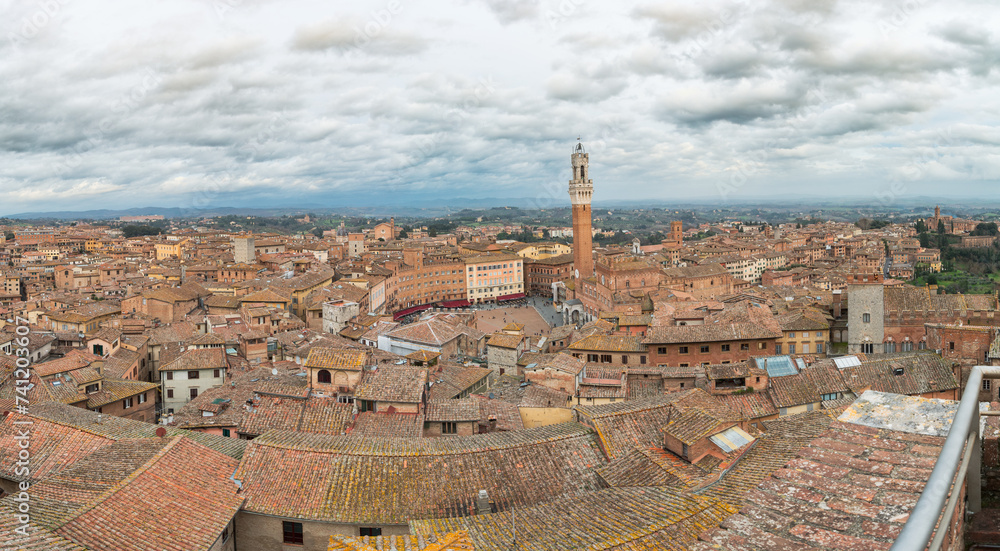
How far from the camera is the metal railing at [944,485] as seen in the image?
2.08 m

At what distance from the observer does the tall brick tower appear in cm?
6775

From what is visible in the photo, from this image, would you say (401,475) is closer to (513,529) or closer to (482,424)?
(513,529)

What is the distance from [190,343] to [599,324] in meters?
20.7

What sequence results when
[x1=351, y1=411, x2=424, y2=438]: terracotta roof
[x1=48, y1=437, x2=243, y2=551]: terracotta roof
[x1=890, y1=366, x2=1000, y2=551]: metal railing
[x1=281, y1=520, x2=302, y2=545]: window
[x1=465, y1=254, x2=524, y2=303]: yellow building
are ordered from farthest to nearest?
[x1=465, y1=254, x2=524, y2=303]: yellow building → [x1=351, y1=411, x2=424, y2=438]: terracotta roof → [x1=281, y1=520, x2=302, y2=545]: window → [x1=48, y1=437, x2=243, y2=551]: terracotta roof → [x1=890, y1=366, x2=1000, y2=551]: metal railing

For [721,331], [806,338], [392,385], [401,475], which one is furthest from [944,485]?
[806,338]

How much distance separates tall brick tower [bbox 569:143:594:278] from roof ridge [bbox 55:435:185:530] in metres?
56.7

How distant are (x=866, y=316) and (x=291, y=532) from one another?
25374 mm

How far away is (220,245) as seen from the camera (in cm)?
9725

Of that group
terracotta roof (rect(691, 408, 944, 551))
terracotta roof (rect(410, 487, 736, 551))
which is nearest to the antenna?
terracotta roof (rect(410, 487, 736, 551))

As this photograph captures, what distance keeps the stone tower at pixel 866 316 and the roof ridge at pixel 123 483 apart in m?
26.2

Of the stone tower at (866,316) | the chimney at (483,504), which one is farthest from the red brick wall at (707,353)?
the chimney at (483,504)

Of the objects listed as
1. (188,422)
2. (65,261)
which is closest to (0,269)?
(65,261)

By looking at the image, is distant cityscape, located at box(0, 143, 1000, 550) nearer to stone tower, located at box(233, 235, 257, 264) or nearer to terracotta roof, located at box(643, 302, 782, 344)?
terracotta roof, located at box(643, 302, 782, 344)

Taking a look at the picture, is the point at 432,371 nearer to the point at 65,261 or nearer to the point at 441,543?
the point at 441,543
